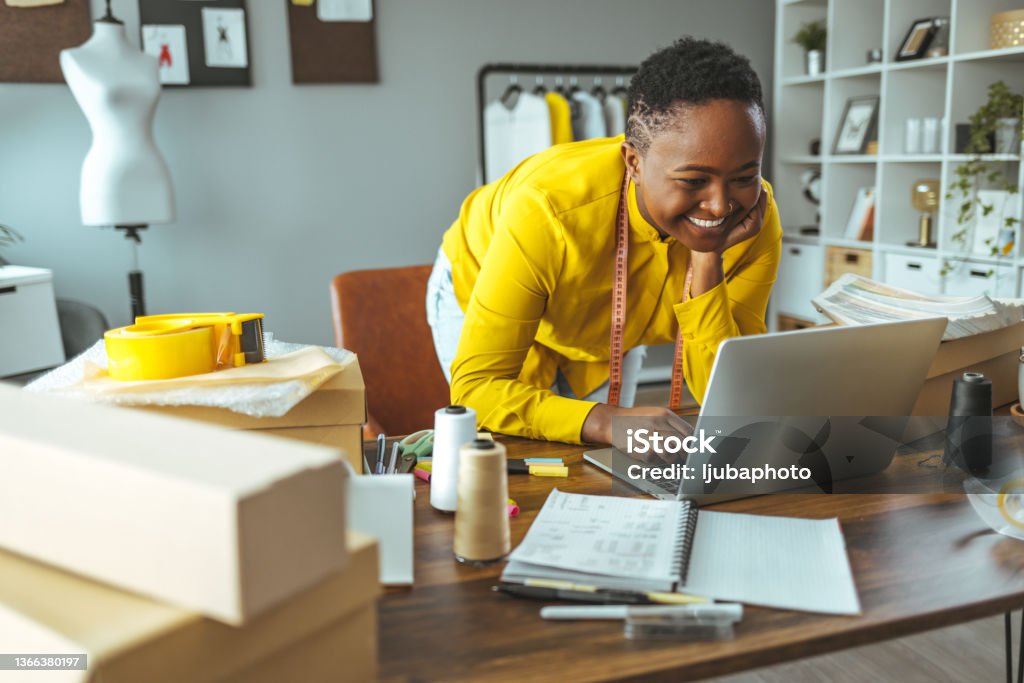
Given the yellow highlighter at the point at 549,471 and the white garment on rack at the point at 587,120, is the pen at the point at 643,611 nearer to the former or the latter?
the yellow highlighter at the point at 549,471

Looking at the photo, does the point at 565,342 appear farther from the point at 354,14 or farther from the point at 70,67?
the point at 354,14

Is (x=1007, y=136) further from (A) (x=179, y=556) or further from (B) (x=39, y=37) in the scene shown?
(B) (x=39, y=37)

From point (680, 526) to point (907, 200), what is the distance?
361 centimetres

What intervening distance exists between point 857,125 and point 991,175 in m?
1.00

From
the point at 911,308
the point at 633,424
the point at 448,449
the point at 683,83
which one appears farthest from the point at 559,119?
the point at 448,449

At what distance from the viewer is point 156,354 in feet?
3.17

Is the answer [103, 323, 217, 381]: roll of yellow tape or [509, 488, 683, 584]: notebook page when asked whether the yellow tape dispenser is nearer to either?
[103, 323, 217, 381]: roll of yellow tape

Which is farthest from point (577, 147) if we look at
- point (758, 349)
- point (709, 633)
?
point (709, 633)

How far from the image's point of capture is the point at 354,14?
156 inches

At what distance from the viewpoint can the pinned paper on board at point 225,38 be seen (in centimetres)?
375

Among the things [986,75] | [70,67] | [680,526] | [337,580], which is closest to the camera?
[337,580]

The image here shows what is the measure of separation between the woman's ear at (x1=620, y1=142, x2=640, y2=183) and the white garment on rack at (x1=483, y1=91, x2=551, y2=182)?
2488 mm

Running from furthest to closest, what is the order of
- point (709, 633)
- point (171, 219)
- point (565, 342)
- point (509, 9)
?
point (509, 9) < point (171, 219) < point (565, 342) < point (709, 633)

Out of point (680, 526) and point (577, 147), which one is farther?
point (577, 147)
